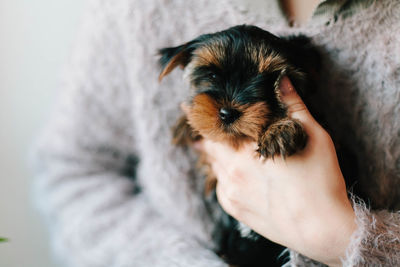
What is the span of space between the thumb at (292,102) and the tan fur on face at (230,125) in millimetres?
60

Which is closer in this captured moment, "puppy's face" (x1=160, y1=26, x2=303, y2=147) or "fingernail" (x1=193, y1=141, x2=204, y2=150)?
"puppy's face" (x1=160, y1=26, x2=303, y2=147)

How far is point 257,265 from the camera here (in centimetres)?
120

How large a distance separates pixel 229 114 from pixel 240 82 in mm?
93

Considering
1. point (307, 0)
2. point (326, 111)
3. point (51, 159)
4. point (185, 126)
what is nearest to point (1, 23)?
point (51, 159)

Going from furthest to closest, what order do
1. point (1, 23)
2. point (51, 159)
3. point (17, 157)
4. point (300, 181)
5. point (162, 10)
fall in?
point (17, 157), point (1, 23), point (51, 159), point (162, 10), point (300, 181)

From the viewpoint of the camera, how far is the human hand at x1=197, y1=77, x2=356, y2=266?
36.6 inches

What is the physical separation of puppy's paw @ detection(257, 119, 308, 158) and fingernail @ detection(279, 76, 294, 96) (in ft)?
0.25

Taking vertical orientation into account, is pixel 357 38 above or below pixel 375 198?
above

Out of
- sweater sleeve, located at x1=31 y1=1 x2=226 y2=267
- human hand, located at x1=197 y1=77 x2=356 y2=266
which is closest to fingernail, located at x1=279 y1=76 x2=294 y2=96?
human hand, located at x1=197 y1=77 x2=356 y2=266

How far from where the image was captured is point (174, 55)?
108cm

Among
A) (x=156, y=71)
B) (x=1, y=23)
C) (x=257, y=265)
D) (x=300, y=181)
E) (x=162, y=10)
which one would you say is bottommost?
(x=257, y=265)

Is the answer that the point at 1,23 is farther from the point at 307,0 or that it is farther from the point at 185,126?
the point at 307,0

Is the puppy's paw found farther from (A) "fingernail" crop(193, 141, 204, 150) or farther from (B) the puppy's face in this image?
(A) "fingernail" crop(193, 141, 204, 150)

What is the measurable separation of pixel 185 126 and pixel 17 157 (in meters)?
0.99
